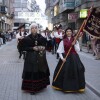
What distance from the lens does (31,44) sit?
8.85 m

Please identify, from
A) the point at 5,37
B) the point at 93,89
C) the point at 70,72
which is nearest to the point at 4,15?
the point at 5,37

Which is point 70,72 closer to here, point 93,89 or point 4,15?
point 93,89

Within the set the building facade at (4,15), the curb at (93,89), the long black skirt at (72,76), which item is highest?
the building facade at (4,15)

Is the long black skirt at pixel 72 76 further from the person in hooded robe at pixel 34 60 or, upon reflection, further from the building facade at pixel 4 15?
the building facade at pixel 4 15

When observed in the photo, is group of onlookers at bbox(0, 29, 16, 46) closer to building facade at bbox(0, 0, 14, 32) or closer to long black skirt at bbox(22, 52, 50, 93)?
building facade at bbox(0, 0, 14, 32)

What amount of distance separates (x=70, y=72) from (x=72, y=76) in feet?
0.38

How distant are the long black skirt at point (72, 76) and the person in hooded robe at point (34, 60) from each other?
51cm

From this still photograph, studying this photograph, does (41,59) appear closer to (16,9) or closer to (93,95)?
(93,95)

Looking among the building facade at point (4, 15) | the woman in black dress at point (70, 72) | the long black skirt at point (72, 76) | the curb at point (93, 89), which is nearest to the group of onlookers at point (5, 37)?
the building facade at point (4, 15)

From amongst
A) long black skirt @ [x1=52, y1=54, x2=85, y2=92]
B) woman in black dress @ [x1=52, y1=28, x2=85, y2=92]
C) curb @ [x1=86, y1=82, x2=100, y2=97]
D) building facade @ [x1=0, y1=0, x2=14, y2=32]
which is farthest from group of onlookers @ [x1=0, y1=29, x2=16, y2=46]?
long black skirt @ [x1=52, y1=54, x2=85, y2=92]

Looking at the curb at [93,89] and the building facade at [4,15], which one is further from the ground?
the building facade at [4,15]

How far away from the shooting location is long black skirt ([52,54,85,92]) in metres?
8.92

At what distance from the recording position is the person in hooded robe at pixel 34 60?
28.9 feet

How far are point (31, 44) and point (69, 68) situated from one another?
1.15m
